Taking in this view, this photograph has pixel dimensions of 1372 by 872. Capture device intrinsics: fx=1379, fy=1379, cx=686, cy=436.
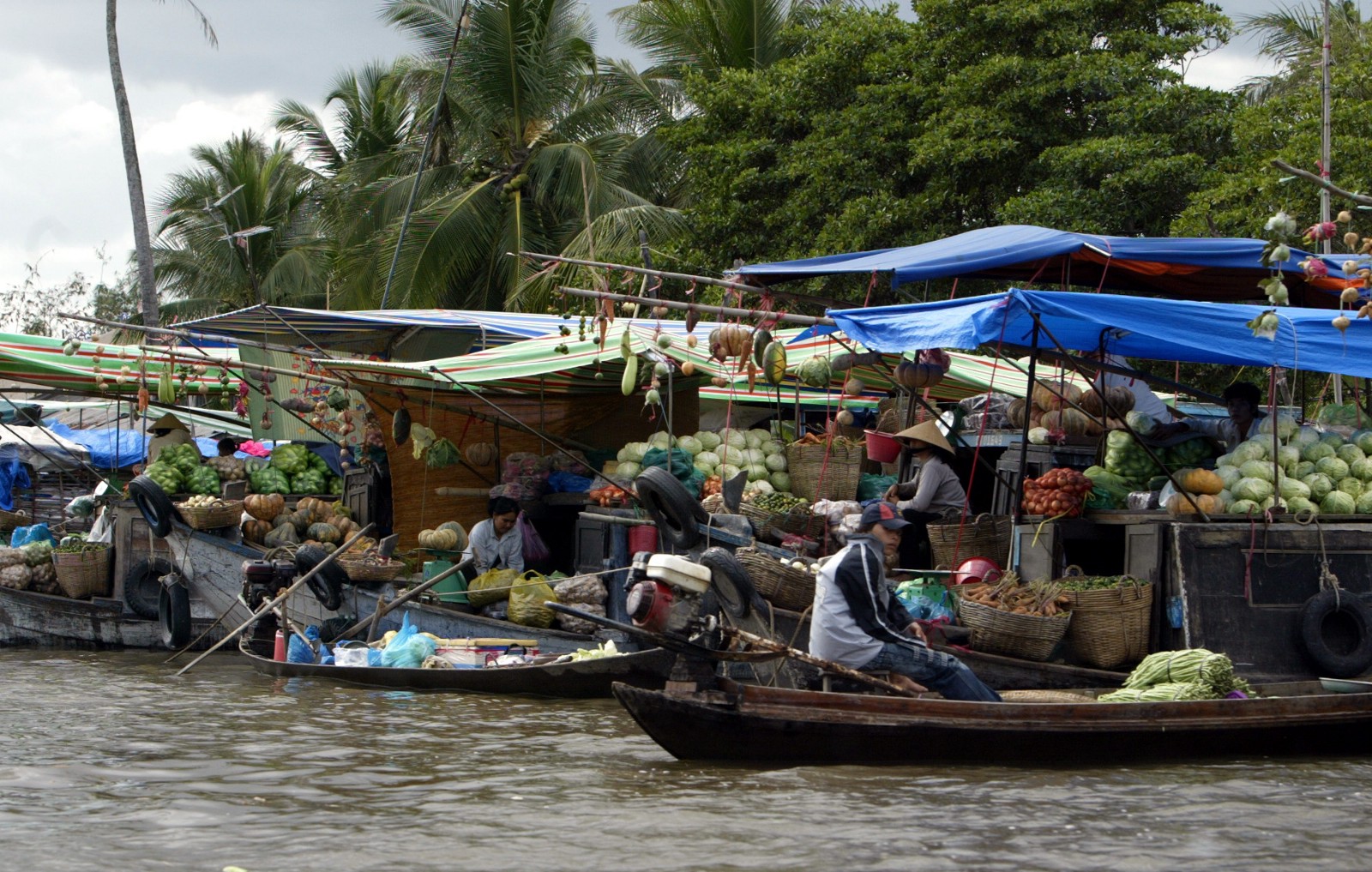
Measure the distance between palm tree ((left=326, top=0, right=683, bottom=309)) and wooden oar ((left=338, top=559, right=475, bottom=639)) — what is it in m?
9.27

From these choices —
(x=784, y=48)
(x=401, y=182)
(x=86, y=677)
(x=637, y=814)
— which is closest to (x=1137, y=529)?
(x=637, y=814)

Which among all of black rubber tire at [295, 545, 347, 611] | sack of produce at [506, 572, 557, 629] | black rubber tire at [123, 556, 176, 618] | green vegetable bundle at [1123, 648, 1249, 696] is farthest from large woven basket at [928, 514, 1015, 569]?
black rubber tire at [123, 556, 176, 618]

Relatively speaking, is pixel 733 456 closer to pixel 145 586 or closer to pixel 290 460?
pixel 290 460

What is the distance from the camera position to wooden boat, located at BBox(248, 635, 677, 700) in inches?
337

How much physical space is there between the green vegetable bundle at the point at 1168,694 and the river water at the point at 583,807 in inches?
14.2

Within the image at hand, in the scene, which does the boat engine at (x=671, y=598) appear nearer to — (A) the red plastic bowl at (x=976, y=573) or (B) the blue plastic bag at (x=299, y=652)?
(A) the red plastic bowl at (x=976, y=573)

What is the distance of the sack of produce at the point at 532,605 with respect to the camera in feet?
32.1

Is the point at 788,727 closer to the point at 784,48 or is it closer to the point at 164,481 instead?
the point at 164,481

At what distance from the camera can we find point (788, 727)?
242 inches

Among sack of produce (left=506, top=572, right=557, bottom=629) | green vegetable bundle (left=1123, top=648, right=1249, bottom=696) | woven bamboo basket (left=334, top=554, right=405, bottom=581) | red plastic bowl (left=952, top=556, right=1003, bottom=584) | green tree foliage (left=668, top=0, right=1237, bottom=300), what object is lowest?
green vegetable bundle (left=1123, top=648, right=1249, bottom=696)

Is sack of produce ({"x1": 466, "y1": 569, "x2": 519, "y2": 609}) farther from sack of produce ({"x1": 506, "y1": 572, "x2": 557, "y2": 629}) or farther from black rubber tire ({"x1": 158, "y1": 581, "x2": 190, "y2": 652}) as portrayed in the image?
black rubber tire ({"x1": 158, "y1": 581, "x2": 190, "y2": 652})

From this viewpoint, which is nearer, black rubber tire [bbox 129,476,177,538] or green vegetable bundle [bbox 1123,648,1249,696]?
green vegetable bundle [bbox 1123,648,1249,696]

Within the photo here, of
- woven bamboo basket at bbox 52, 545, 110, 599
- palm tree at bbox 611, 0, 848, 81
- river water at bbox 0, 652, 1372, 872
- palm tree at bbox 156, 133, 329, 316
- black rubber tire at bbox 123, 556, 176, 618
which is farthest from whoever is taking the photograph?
palm tree at bbox 156, 133, 329, 316

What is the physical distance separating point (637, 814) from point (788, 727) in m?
0.99
